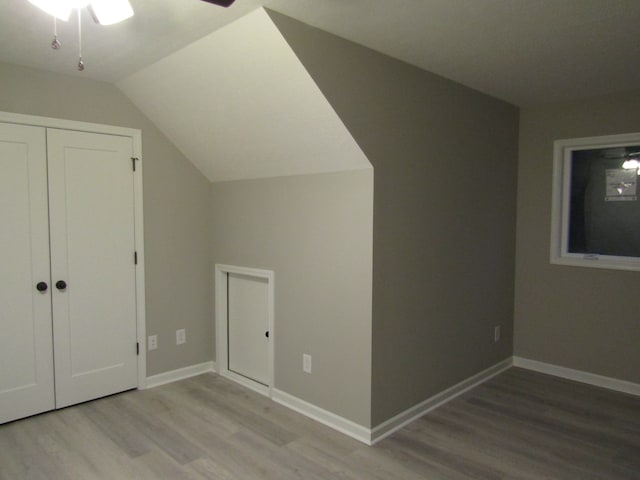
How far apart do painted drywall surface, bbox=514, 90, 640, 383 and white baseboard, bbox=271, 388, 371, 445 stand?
82.1 inches

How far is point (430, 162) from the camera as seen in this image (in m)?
3.10

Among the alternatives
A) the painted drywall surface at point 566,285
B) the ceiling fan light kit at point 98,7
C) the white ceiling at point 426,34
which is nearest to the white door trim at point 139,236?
the white ceiling at point 426,34

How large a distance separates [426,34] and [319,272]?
5.11ft

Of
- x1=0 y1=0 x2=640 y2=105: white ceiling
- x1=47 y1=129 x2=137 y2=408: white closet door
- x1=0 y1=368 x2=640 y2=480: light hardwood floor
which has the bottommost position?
x1=0 y1=368 x2=640 y2=480: light hardwood floor

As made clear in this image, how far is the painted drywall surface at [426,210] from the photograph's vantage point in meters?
2.61

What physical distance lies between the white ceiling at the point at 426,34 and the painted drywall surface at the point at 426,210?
0.59ft

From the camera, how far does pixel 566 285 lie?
12.5 ft

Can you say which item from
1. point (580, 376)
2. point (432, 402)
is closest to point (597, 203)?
point (580, 376)

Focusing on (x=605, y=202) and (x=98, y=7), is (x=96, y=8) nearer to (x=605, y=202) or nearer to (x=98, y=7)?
(x=98, y=7)

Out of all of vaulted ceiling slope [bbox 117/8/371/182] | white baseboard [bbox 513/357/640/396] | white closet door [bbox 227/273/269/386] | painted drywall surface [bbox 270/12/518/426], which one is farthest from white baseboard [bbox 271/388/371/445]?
white baseboard [bbox 513/357/640/396]

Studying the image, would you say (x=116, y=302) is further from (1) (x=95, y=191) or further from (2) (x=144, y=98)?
(2) (x=144, y=98)

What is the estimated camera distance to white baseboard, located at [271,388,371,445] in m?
2.75

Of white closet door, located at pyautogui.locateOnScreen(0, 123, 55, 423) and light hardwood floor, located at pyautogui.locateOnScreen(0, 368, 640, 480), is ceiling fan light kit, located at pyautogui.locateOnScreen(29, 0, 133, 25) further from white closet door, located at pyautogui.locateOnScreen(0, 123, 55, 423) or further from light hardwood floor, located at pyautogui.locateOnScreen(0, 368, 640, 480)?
light hardwood floor, located at pyautogui.locateOnScreen(0, 368, 640, 480)

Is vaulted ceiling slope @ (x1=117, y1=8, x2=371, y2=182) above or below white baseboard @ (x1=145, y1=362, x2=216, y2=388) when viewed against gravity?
above
